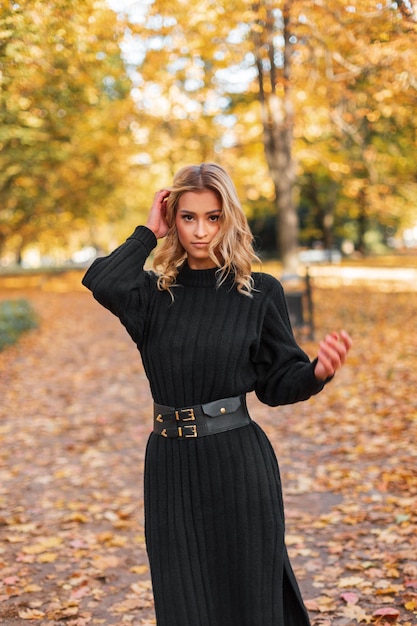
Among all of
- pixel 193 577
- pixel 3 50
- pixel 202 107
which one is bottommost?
pixel 193 577

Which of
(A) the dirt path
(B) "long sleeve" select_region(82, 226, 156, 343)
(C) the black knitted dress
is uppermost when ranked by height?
(B) "long sleeve" select_region(82, 226, 156, 343)

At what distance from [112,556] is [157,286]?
290 cm

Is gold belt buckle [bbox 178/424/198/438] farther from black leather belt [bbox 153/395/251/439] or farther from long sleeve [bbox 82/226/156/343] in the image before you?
long sleeve [bbox 82/226/156/343]

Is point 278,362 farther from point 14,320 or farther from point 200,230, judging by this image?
point 14,320

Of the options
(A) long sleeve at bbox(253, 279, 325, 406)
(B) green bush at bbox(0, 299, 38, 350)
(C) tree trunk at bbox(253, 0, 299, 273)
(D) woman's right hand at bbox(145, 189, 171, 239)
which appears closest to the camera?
(A) long sleeve at bbox(253, 279, 325, 406)

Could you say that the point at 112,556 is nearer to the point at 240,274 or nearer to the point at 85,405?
Answer: the point at 240,274

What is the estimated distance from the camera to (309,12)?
29.5 feet

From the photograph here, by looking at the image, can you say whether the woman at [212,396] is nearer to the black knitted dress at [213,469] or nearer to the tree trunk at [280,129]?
the black knitted dress at [213,469]

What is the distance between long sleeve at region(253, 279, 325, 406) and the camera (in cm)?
280

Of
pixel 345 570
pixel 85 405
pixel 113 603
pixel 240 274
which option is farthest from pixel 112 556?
pixel 85 405

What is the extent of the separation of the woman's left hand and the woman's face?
0.56 m

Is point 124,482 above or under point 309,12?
under

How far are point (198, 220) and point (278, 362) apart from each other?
593mm

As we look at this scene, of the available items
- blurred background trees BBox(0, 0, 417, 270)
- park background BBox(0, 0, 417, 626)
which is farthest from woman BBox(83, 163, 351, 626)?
blurred background trees BBox(0, 0, 417, 270)
